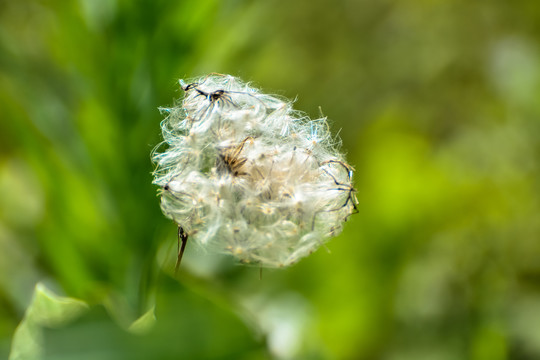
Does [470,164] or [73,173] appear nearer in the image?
[73,173]

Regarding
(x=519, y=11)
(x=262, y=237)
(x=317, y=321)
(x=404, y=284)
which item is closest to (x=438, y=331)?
(x=404, y=284)

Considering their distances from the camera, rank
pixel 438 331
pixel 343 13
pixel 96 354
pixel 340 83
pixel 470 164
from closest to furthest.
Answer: pixel 96 354 < pixel 438 331 < pixel 470 164 < pixel 340 83 < pixel 343 13

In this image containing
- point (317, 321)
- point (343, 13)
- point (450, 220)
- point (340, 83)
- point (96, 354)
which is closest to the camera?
point (96, 354)

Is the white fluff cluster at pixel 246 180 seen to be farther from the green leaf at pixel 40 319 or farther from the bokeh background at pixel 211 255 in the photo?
the green leaf at pixel 40 319

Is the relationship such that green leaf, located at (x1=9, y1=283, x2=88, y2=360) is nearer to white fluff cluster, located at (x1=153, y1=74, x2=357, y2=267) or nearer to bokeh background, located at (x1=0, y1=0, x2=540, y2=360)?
bokeh background, located at (x1=0, y1=0, x2=540, y2=360)

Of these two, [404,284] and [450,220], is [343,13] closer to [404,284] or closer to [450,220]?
[450,220]

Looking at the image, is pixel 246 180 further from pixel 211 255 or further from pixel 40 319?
pixel 211 255

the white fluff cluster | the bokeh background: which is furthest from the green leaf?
the white fluff cluster
